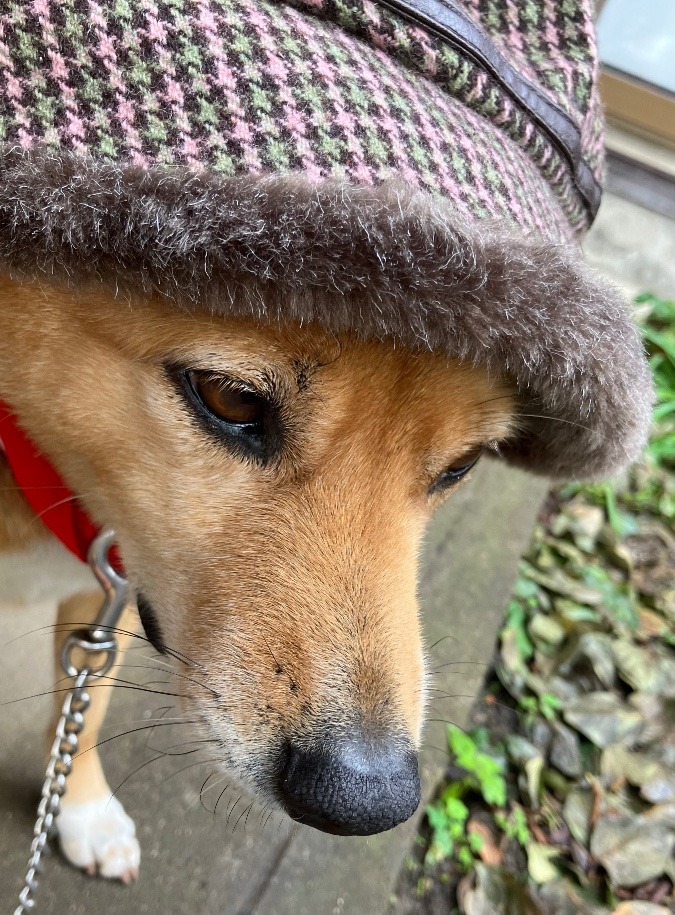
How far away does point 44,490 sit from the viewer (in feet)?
5.03

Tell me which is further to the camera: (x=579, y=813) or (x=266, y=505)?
(x=579, y=813)

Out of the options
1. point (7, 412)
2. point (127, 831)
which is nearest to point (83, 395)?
point (7, 412)

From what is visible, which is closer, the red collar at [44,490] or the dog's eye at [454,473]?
the red collar at [44,490]

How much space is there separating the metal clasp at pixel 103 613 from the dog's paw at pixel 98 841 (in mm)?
512

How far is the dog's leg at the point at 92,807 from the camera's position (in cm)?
186

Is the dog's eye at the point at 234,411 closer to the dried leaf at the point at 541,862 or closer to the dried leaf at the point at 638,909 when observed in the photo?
the dried leaf at the point at 541,862

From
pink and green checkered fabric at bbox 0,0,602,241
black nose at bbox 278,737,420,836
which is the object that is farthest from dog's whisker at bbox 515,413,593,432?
black nose at bbox 278,737,420,836

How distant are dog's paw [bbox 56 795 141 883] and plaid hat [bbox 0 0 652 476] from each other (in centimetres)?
145

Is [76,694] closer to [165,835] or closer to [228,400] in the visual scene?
[165,835]

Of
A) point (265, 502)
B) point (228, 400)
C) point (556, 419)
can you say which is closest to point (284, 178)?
point (228, 400)

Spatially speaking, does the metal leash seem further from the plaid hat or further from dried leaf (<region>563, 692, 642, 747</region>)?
dried leaf (<region>563, 692, 642, 747</region>)

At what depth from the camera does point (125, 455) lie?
4.38 feet

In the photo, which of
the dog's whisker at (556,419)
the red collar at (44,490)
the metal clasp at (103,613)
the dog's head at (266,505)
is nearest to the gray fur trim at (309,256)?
the dog's head at (266,505)

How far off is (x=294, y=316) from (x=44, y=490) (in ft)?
2.45
